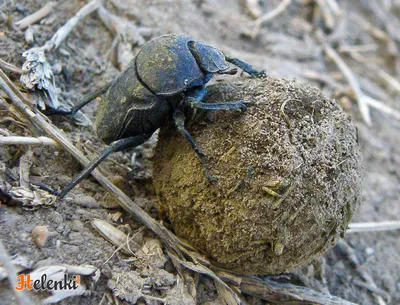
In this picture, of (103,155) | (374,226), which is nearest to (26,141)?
(103,155)

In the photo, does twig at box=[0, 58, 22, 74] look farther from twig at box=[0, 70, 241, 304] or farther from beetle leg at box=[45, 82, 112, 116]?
beetle leg at box=[45, 82, 112, 116]

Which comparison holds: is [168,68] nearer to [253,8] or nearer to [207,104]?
[207,104]

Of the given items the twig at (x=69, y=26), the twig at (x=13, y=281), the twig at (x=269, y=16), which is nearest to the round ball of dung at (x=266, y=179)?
the twig at (x=13, y=281)

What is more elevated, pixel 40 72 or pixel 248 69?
pixel 40 72

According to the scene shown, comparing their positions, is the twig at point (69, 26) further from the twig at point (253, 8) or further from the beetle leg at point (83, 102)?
the twig at point (253, 8)

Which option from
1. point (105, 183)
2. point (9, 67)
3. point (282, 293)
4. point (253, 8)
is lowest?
point (282, 293)

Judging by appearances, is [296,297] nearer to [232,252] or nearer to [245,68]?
[232,252]

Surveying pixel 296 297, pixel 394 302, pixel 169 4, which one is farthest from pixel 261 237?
pixel 169 4
